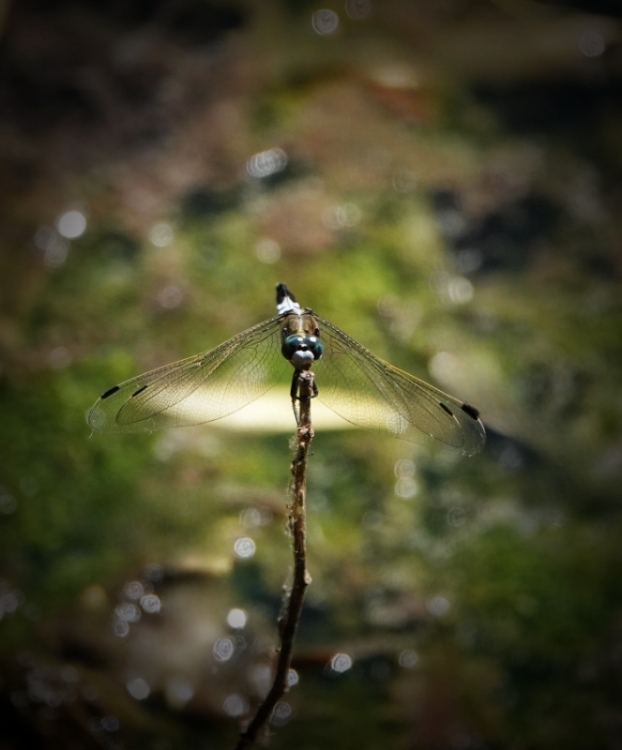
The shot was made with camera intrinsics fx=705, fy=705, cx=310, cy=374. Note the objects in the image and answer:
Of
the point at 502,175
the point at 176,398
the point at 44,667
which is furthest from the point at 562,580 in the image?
the point at 502,175

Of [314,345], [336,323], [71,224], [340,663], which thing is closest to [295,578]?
[314,345]

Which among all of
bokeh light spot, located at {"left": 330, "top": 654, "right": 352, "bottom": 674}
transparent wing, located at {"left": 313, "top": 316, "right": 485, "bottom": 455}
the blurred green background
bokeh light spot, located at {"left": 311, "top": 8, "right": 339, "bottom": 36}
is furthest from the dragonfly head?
bokeh light spot, located at {"left": 311, "top": 8, "right": 339, "bottom": 36}

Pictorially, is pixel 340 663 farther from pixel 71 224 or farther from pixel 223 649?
pixel 71 224

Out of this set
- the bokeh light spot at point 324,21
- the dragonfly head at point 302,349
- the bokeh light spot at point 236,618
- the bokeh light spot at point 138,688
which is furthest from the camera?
the bokeh light spot at point 324,21

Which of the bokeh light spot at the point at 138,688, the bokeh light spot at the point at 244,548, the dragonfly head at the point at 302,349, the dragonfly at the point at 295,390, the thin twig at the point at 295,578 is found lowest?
the bokeh light spot at the point at 138,688

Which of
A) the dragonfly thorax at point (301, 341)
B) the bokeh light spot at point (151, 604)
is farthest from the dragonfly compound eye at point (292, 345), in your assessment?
the bokeh light spot at point (151, 604)

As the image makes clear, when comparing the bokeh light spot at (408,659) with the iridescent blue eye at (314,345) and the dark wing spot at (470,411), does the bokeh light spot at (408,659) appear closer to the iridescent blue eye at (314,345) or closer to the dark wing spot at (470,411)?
the dark wing spot at (470,411)
